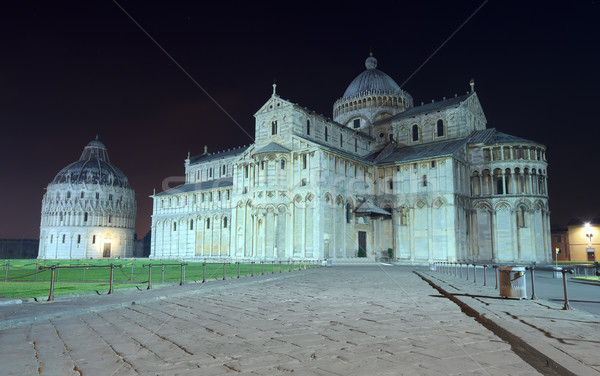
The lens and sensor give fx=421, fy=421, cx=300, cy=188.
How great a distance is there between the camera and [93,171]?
3659 inches

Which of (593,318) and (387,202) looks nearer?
(593,318)

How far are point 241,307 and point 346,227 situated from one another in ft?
113

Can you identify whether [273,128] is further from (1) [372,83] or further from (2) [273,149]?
(1) [372,83]

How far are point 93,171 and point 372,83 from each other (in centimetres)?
6655

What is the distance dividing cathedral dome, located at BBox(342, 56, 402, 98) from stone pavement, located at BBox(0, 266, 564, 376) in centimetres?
5079

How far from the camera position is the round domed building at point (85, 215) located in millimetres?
88312

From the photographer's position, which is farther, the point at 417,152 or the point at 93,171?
the point at 93,171

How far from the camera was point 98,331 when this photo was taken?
6.56 m

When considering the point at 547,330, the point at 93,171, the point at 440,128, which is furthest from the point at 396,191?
the point at 93,171

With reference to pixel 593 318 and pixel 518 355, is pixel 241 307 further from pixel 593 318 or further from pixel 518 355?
pixel 593 318

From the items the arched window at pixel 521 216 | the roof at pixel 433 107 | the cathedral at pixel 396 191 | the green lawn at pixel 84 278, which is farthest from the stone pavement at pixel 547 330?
the roof at pixel 433 107

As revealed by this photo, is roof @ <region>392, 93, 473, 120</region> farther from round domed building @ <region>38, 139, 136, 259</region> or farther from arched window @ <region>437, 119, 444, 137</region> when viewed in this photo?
round domed building @ <region>38, 139, 136, 259</region>

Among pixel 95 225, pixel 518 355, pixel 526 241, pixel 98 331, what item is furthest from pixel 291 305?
pixel 95 225

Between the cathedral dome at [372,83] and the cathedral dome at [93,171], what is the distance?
60811mm
